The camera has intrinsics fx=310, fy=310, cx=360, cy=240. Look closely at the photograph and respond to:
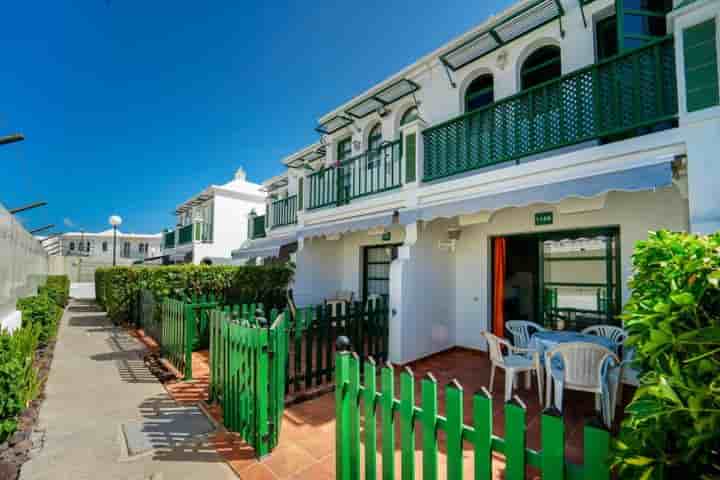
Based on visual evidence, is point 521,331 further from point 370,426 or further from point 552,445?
point 552,445

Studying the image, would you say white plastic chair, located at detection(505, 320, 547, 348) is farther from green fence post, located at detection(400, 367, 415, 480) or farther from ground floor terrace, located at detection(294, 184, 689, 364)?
green fence post, located at detection(400, 367, 415, 480)

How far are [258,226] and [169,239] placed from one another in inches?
542

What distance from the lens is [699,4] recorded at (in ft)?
13.4

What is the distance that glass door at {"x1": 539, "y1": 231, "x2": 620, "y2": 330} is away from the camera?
637 centimetres

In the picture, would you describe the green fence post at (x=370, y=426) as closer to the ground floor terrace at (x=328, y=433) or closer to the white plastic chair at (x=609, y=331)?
the ground floor terrace at (x=328, y=433)

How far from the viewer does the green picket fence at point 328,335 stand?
18.2 feet

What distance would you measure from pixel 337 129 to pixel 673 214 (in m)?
10.1

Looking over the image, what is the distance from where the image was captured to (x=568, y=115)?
5.55 m

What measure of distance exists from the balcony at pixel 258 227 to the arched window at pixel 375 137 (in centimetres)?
911

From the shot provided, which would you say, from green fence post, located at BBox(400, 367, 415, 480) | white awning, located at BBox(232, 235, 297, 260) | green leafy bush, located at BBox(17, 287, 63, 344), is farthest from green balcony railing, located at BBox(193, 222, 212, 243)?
green fence post, located at BBox(400, 367, 415, 480)

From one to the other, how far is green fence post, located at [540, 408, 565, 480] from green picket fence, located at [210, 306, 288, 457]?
2833 mm

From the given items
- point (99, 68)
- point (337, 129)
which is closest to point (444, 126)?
point (337, 129)

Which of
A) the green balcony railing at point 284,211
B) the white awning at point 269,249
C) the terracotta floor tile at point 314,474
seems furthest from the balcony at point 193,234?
the terracotta floor tile at point 314,474

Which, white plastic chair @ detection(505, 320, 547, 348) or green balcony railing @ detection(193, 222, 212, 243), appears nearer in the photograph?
white plastic chair @ detection(505, 320, 547, 348)
